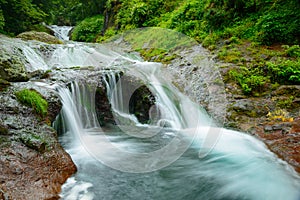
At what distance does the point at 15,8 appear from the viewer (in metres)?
11.4

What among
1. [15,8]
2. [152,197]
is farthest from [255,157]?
[15,8]

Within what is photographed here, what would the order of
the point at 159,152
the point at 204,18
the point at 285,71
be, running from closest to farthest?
the point at 159,152 → the point at 285,71 → the point at 204,18

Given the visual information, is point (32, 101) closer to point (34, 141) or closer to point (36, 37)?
point (34, 141)

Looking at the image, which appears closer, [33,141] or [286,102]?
[33,141]

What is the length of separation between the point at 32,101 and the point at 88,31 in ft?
57.5

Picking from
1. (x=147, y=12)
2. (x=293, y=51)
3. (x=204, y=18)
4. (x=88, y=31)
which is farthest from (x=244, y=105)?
(x=88, y=31)

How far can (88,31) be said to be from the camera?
20734 millimetres

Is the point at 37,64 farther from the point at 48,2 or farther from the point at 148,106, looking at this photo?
the point at 48,2

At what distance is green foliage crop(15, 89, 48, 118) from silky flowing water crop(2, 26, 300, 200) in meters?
0.94

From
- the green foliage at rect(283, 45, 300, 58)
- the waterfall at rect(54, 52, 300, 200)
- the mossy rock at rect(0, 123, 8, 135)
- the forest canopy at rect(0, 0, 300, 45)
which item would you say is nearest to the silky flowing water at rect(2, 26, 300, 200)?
the waterfall at rect(54, 52, 300, 200)

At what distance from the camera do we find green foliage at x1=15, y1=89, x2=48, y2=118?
4.46m

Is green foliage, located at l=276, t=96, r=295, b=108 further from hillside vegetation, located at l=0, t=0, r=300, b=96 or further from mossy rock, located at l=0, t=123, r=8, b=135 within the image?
mossy rock, located at l=0, t=123, r=8, b=135

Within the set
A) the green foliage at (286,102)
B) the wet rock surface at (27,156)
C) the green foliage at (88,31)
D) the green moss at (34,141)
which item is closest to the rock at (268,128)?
the green foliage at (286,102)

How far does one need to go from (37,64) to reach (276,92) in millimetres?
→ 8040
